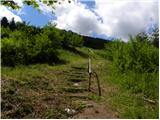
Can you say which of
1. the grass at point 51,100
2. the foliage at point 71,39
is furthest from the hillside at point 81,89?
the foliage at point 71,39

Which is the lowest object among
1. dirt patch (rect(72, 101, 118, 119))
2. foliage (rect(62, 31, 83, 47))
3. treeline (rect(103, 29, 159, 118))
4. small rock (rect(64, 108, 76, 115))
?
dirt patch (rect(72, 101, 118, 119))

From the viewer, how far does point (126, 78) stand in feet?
46.2

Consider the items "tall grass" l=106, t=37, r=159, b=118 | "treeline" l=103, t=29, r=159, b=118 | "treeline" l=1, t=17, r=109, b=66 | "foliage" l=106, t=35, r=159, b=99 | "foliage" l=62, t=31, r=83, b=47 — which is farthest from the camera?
"foliage" l=62, t=31, r=83, b=47

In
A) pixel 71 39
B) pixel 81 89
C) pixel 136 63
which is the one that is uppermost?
pixel 71 39

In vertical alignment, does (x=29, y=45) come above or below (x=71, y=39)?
below

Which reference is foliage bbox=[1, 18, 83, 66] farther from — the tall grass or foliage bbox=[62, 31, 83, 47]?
foliage bbox=[62, 31, 83, 47]

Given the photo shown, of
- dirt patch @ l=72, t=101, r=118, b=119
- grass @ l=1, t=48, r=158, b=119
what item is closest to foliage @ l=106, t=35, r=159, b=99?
grass @ l=1, t=48, r=158, b=119

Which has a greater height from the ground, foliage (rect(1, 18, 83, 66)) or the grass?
foliage (rect(1, 18, 83, 66))

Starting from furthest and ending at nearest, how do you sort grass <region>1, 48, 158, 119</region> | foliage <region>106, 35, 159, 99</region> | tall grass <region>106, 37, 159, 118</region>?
1. foliage <region>106, 35, 159, 99</region>
2. tall grass <region>106, 37, 159, 118</region>
3. grass <region>1, 48, 158, 119</region>

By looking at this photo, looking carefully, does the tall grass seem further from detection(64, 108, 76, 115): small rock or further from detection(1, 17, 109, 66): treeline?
detection(1, 17, 109, 66): treeline

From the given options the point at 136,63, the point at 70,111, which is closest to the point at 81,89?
the point at 70,111

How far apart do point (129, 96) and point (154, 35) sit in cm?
1006

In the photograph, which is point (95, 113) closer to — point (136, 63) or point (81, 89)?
point (81, 89)

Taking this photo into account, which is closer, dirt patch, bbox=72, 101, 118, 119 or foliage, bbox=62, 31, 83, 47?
dirt patch, bbox=72, 101, 118, 119
